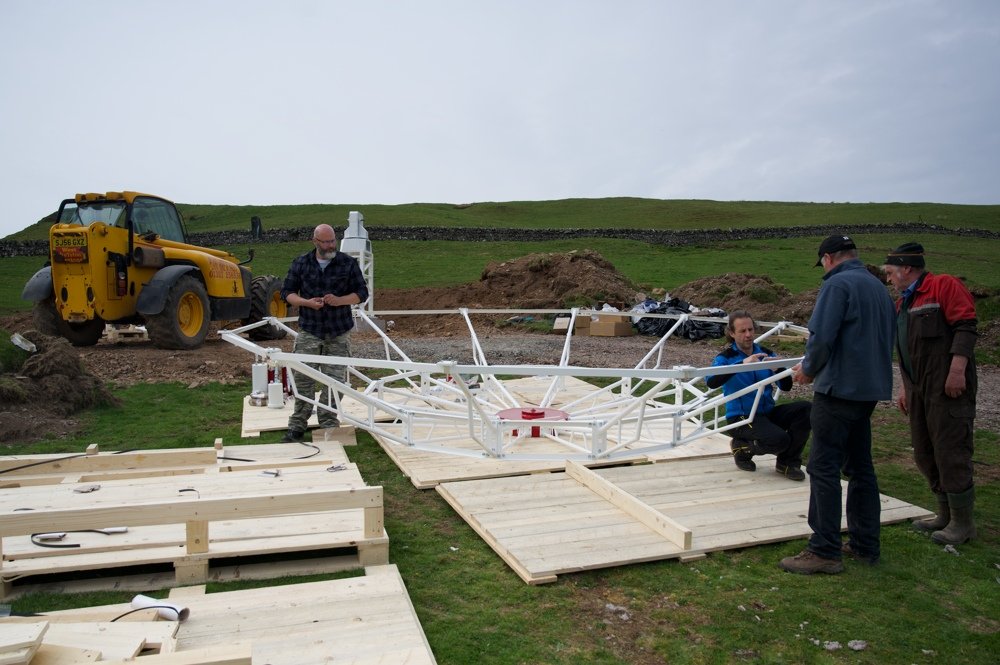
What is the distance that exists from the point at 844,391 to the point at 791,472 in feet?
6.46

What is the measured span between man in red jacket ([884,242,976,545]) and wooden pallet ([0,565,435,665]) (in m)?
3.57

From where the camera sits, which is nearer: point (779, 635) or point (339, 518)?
point (779, 635)

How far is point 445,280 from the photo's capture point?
82.4ft

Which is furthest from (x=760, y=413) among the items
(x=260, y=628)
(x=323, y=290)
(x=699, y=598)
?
(x=260, y=628)

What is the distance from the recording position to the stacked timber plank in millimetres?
3818

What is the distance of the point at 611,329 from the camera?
15.1 metres

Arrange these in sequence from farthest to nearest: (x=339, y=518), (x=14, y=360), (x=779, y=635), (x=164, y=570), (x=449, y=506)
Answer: (x=14, y=360)
(x=449, y=506)
(x=339, y=518)
(x=164, y=570)
(x=779, y=635)

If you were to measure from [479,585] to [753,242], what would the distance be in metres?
42.8

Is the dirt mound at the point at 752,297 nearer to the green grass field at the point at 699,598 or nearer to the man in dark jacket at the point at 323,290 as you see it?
the green grass field at the point at 699,598

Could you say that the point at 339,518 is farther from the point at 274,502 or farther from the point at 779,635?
the point at 779,635

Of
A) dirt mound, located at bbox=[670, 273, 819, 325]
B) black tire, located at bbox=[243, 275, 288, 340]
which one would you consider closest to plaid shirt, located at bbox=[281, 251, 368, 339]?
black tire, located at bbox=[243, 275, 288, 340]

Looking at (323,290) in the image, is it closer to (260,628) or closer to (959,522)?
(260,628)

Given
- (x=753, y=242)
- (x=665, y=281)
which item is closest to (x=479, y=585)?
(x=665, y=281)

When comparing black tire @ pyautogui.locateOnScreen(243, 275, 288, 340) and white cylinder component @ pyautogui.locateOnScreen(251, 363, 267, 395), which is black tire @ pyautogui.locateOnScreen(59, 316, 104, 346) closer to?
black tire @ pyautogui.locateOnScreen(243, 275, 288, 340)
